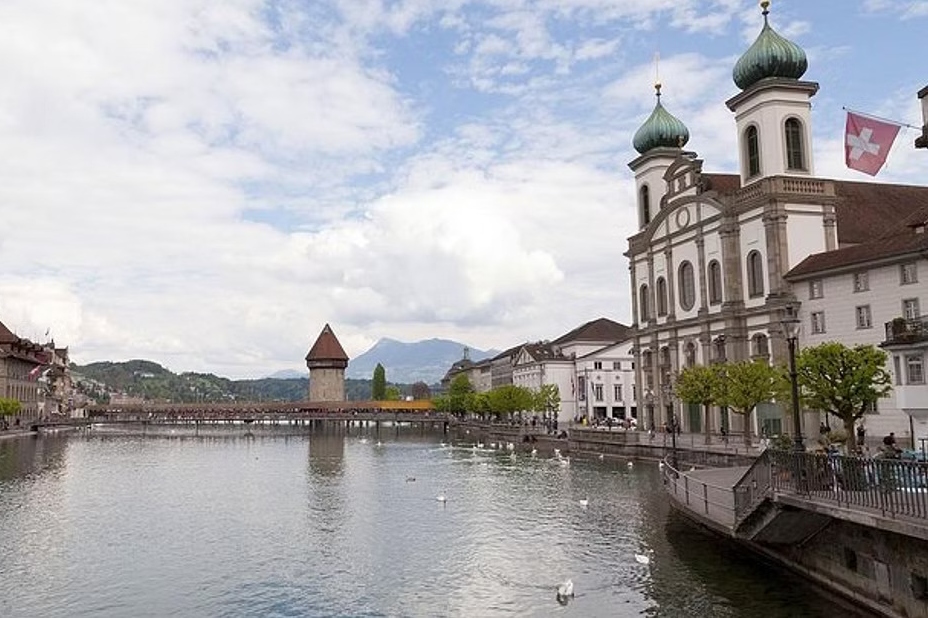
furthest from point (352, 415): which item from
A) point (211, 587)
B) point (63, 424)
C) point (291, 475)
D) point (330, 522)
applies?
point (211, 587)

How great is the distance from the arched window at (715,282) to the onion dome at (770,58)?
1353 centimetres

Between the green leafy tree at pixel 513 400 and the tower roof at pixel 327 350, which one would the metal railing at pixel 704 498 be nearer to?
the green leafy tree at pixel 513 400

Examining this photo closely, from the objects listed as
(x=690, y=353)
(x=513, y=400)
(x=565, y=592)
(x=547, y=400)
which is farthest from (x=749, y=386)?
(x=513, y=400)

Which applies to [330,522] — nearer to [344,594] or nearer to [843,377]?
[344,594]

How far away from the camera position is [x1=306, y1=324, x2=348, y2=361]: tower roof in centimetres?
16825

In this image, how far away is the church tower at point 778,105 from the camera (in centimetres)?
6266

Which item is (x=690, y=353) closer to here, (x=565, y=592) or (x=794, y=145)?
(x=794, y=145)

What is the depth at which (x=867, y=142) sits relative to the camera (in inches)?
915

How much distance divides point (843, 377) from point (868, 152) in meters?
14.9

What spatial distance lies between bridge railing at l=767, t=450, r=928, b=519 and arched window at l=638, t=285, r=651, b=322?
55880mm

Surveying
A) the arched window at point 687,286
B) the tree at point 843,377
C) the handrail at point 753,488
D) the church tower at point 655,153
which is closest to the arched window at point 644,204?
the church tower at point 655,153

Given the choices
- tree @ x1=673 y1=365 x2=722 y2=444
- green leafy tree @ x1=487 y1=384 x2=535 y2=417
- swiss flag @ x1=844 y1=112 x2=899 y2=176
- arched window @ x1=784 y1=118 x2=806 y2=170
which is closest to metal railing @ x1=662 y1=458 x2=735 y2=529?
swiss flag @ x1=844 y1=112 x2=899 y2=176

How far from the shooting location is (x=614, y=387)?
108438 mm

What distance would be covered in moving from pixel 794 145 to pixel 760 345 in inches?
582
